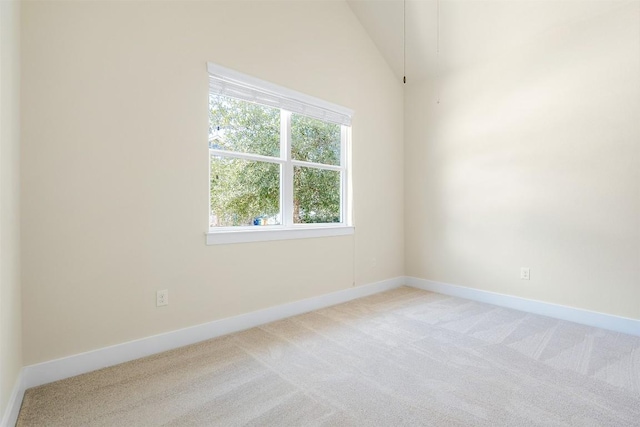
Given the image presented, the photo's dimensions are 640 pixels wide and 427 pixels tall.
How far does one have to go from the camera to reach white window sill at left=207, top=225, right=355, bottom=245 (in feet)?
8.46

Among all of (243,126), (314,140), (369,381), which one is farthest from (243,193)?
(369,381)

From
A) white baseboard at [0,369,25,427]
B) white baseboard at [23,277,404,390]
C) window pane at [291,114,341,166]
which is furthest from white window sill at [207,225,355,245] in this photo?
white baseboard at [0,369,25,427]

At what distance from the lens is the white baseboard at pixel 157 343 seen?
73.6 inches

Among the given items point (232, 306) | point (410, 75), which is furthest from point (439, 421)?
point (410, 75)

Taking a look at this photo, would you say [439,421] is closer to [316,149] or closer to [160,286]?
[160,286]

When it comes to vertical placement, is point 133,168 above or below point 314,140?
below

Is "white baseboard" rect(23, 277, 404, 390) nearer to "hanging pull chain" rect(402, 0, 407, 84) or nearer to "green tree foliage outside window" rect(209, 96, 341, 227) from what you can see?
"green tree foliage outside window" rect(209, 96, 341, 227)

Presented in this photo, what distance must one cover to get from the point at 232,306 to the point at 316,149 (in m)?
1.80

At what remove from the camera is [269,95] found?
9.48ft

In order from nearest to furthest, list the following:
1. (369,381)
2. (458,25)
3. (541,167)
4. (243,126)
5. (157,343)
Result: 1. (369,381)
2. (157,343)
3. (243,126)
4. (541,167)
5. (458,25)

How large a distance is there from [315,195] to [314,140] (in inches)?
23.3

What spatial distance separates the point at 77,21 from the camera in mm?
1945

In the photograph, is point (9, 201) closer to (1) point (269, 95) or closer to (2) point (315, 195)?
(1) point (269, 95)

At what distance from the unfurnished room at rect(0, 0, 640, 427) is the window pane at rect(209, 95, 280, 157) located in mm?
20
